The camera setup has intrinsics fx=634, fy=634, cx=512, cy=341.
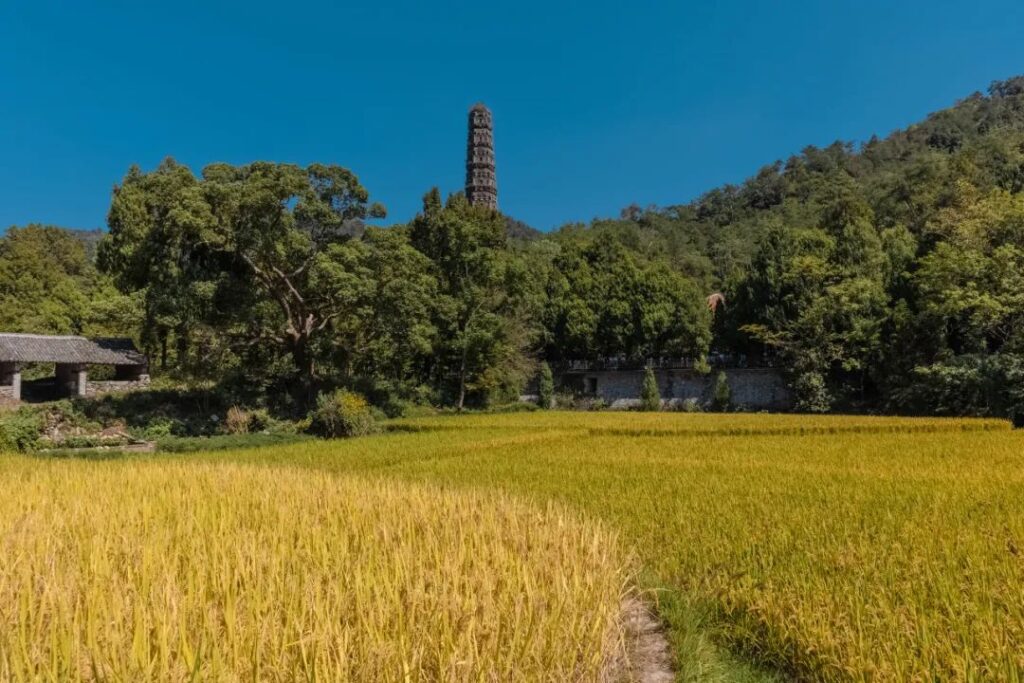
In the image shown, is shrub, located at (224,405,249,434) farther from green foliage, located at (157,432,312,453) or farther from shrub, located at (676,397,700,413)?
shrub, located at (676,397,700,413)

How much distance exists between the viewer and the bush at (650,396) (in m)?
30.1

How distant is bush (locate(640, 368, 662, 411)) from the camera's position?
1186 inches

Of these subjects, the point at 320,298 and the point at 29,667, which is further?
the point at 320,298

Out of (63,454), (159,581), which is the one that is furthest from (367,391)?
(159,581)

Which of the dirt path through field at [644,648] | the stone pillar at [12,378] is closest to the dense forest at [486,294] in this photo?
the stone pillar at [12,378]

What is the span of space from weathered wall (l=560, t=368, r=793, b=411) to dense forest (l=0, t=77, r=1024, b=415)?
134 centimetres

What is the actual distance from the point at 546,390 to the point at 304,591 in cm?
2898

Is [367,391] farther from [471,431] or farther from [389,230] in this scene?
[471,431]

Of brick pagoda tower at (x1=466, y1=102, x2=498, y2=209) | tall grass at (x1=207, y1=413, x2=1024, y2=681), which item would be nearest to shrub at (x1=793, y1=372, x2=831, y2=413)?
tall grass at (x1=207, y1=413, x2=1024, y2=681)

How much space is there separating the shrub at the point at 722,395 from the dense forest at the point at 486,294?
184 cm

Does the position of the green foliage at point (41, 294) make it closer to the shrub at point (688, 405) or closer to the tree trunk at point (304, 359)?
the tree trunk at point (304, 359)

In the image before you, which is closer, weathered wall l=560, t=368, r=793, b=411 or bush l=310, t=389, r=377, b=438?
bush l=310, t=389, r=377, b=438

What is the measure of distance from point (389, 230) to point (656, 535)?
17.3 meters

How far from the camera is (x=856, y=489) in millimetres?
7398
